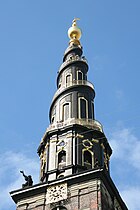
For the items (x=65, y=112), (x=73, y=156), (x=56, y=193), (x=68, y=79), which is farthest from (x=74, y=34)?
(x=56, y=193)

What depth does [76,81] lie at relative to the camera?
5097 cm

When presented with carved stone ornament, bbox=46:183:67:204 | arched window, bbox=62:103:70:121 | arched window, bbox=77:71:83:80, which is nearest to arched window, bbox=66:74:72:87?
arched window, bbox=77:71:83:80

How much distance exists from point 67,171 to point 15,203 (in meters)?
4.29

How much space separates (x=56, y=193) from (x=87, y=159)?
14.7ft

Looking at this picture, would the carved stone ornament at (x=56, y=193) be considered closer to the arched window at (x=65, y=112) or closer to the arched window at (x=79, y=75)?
the arched window at (x=65, y=112)

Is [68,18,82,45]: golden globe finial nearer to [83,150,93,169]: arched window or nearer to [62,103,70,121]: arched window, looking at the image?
[62,103,70,121]: arched window

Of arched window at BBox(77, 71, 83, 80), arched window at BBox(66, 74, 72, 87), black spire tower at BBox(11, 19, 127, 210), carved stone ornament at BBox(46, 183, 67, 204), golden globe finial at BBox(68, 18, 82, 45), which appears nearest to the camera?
black spire tower at BBox(11, 19, 127, 210)

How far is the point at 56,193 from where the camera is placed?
136ft

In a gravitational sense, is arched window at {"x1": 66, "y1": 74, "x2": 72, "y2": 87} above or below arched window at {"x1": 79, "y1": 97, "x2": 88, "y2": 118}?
above

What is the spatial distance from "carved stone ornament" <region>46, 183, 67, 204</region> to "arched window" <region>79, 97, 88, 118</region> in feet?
26.3

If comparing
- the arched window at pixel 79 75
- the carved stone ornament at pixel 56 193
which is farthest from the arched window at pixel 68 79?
the carved stone ornament at pixel 56 193

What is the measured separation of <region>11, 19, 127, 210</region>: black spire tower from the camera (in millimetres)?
40856

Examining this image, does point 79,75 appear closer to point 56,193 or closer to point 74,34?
point 74,34

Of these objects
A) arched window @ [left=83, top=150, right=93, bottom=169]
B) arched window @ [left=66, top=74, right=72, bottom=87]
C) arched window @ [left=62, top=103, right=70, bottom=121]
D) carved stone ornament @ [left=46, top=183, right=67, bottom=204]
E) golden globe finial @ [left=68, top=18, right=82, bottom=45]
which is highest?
golden globe finial @ [left=68, top=18, right=82, bottom=45]
